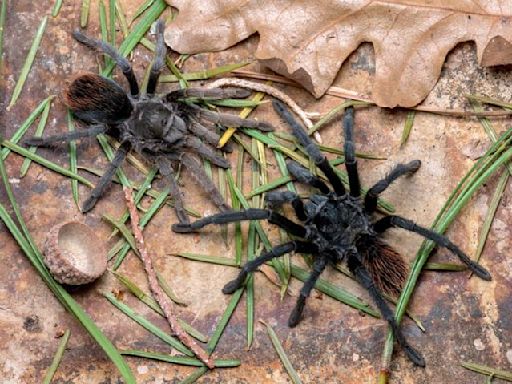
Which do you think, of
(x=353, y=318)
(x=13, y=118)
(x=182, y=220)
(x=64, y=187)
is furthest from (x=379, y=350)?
(x=13, y=118)

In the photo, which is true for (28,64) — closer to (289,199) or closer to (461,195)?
(289,199)

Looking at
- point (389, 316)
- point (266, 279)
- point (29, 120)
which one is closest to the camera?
point (389, 316)

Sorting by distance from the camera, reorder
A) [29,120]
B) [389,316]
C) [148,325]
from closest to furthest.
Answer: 1. [389,316]
2. [148,325]
3. [29,120]

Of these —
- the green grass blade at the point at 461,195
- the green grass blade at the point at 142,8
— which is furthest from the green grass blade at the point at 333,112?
the green grass blade at the point at 142,8

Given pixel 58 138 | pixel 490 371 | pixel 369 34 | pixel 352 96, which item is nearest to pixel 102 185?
pixel 58 138

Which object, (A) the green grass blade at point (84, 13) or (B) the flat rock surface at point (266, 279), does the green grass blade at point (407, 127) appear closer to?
(B) the flat rock surface at point (266, 279)

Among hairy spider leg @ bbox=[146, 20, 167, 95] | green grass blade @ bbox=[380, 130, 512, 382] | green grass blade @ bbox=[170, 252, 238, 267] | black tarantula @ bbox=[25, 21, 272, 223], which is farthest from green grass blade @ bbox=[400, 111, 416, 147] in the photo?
hairy spider leg @ bbox=[146, 20, 167, 95]

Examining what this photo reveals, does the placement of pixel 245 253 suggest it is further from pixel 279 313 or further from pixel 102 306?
Result: pixel 102 306

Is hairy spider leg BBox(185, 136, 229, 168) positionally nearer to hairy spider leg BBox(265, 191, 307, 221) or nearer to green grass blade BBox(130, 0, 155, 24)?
hairy spider leg BBox(265, 191, 307, 221)
